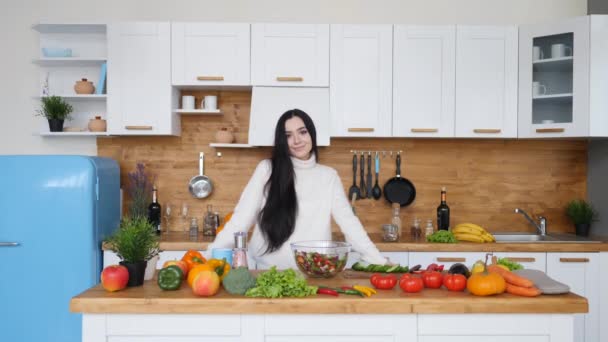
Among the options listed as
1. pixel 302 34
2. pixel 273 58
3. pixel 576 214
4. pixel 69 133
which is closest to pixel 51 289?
pixel 69 133

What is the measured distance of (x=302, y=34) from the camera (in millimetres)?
3900

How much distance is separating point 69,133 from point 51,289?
1177 mm

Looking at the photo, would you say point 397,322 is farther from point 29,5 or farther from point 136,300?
point 29,5

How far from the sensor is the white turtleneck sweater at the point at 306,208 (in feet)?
8.82

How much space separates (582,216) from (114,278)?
3.48m

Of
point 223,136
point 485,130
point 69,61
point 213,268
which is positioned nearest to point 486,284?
point 213,268

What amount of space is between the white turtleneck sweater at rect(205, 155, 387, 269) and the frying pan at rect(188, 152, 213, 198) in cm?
150

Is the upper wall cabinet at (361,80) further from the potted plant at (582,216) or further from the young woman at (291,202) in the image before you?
the potted plant at (582,216)

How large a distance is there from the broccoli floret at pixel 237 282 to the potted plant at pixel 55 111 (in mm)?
2640

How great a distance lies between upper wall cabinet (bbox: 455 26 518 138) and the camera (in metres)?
3.95

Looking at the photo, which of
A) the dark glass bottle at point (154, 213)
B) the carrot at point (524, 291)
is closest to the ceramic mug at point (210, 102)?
the dark glass bottle at point (154, 213)

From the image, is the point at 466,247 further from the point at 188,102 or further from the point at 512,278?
the point at 188,102

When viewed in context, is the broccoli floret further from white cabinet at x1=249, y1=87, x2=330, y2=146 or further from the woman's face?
white cabinet at x1=249, y1=87, x2=330, y2=146

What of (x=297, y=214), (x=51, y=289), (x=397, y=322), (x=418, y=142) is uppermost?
(x=418, y=142)
